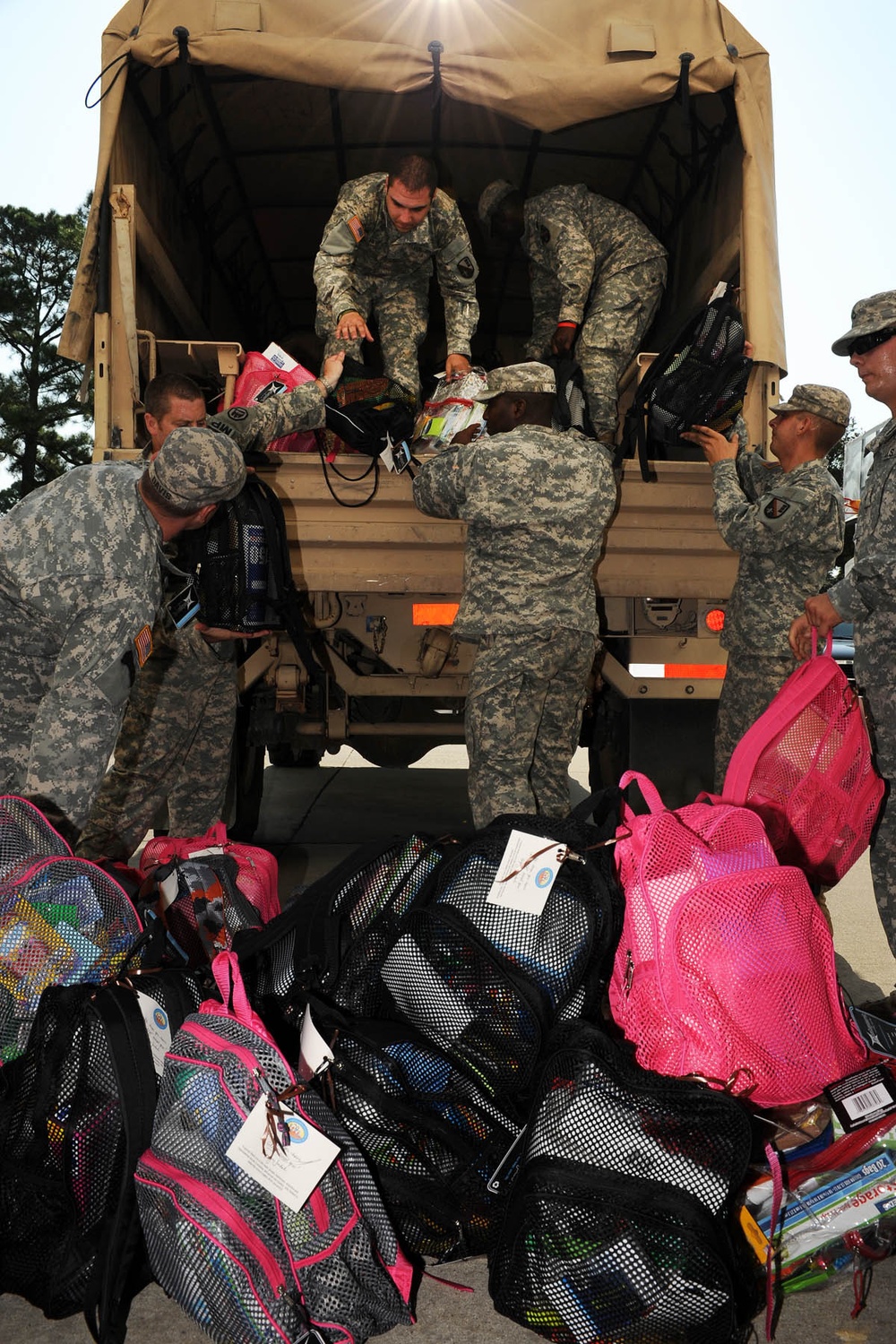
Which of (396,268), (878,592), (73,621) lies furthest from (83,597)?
(396,268)

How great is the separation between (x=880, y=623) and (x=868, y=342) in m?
0.68

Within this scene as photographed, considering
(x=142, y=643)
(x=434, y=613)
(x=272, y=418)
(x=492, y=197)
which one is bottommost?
(x=434, y=613)

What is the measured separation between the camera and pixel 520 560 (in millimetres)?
3492

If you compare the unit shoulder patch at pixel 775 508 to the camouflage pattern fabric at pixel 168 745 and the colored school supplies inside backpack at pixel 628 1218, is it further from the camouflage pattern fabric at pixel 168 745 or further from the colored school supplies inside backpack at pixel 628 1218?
the colored school supplies inside backpack at pixel 628 1218

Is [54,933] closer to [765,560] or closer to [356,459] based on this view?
[356,459]

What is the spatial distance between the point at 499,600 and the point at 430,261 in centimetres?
192

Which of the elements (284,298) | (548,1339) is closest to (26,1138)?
(548,1339)

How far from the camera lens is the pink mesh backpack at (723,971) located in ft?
6.01

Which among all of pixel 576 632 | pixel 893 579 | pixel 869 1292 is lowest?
pixel 869 1292

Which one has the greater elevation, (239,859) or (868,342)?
(868,342)

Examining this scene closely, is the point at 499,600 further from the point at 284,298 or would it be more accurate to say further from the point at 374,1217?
the point at 284,298

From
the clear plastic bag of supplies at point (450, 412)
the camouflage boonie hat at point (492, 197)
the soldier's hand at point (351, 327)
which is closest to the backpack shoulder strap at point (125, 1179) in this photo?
the clear plastic bag of supplies at point (450, 412)

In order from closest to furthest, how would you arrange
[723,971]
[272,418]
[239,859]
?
[723,971] < [239,859] < [272,418]

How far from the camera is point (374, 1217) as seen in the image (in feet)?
5.51
